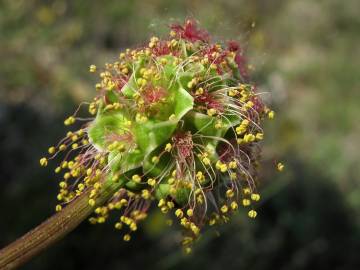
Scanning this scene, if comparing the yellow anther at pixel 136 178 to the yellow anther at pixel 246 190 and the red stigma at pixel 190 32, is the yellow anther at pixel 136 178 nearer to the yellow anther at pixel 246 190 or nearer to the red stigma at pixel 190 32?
the yellow anther at pixel 246 190

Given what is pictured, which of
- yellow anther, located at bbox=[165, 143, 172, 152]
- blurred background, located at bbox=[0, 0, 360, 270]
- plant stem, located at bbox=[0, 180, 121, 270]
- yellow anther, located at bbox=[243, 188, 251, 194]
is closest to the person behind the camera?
plant stem, located at bbox=[0, 180, 121, 270]

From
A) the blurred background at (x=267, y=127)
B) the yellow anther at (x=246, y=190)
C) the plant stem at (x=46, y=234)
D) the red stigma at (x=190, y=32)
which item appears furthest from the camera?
the blurred background at (x=267, y=127)

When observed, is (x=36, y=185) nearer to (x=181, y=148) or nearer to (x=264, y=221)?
(x=264, y=221)

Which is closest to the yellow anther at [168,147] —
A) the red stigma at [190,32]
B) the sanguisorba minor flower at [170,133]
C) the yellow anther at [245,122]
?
the sanguisorba minor flower at [170,133]

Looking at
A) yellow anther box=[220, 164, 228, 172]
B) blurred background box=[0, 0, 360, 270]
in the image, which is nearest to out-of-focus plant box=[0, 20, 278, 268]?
yellow anther box=[220, 164, 228, 172]

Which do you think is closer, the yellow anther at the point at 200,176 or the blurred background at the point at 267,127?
the yellow anther at the point at 200,176

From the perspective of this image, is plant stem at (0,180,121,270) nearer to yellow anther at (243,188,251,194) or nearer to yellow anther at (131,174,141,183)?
yellow anther at (131,174,141,183)

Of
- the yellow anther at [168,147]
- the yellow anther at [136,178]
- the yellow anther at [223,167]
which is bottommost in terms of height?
the yellow anther at [223,167]
